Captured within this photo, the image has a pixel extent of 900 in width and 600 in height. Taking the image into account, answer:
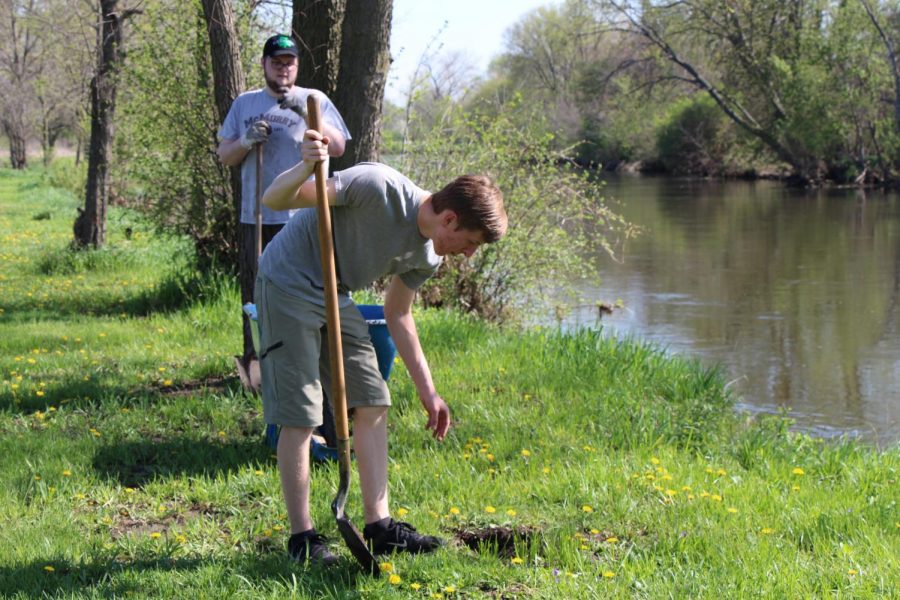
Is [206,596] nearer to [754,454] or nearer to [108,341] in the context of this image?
[754,454]

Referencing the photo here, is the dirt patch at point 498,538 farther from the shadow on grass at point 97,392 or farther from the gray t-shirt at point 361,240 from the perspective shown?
the shadow on grass at point 97,392

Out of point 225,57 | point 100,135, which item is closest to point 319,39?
point 225,57

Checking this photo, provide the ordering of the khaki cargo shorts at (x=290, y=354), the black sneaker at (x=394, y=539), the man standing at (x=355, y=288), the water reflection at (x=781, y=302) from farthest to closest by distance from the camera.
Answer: the water reflection at (x=781, y=302) < the black sneaker at (x=394, y=539) < the khaki cargo shorts at (x=290, y=354) < the man standing at (x=355, y=288)

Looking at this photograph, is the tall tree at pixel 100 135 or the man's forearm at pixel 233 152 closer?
the man's forearm at pixel 233 152

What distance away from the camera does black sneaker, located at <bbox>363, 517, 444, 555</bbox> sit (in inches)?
133

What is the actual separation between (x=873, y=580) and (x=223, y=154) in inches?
149

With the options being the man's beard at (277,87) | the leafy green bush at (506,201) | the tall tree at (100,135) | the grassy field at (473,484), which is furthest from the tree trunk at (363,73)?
the tall tree at (100,135)

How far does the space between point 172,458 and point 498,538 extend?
174 cm

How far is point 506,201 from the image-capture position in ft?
30.5

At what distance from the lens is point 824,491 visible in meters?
4.37

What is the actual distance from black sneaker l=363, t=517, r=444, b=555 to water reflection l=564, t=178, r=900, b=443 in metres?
4.25

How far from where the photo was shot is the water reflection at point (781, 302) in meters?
8.77

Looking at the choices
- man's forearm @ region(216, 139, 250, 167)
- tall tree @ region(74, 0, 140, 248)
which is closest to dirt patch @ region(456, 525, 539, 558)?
man's forearm @ region(216, 139, 250, 167)

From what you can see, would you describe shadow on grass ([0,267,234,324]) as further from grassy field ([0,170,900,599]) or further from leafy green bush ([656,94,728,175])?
leafy green bush ([656,94,728,175])
